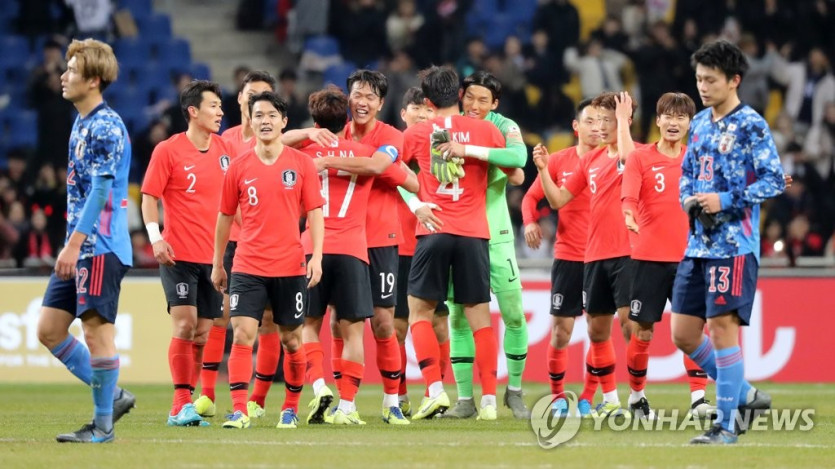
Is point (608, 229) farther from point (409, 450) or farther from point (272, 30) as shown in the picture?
point (272, 30)

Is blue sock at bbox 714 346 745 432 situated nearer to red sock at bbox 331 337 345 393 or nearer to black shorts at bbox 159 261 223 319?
red sock at bbox 331 337 345 393

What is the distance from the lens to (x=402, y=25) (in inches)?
866

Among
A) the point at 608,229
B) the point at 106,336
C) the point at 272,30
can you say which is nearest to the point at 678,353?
the point at 608,229

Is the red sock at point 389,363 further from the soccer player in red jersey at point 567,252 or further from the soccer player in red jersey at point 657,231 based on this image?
the soccer player in red jersey at point 657,231

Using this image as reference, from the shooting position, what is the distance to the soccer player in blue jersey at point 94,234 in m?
8.21

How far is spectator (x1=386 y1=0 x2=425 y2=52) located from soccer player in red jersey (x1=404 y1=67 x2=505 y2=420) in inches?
440

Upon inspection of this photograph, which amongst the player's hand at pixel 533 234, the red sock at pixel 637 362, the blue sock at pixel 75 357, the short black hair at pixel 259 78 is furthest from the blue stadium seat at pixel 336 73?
the blue sock at pixel 75 357

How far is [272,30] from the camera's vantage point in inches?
921

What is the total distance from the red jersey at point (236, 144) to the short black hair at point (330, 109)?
0.64 meters

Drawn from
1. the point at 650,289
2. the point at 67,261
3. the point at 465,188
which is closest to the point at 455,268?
the point at 465,188

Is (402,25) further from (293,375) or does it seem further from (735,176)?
(735,176)

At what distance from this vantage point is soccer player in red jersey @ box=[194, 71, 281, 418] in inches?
400

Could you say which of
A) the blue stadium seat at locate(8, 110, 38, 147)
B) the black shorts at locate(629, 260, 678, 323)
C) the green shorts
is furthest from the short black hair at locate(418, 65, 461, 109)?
the blue stadium seat at locate(8, 110, 38, 147)

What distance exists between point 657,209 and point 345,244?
259 cm
